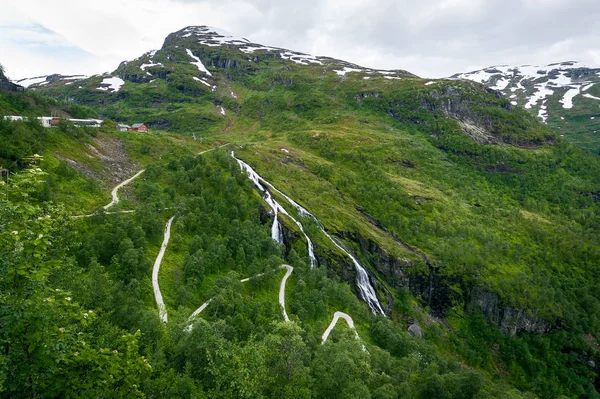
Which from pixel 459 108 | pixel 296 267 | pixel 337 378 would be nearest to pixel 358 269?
pixel 296 267

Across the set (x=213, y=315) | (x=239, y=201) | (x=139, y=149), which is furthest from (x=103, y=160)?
(x=213, y=315)

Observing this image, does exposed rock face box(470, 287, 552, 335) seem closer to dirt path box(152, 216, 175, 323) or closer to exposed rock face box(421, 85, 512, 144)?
dirt path box(152, 216, 175, 323)

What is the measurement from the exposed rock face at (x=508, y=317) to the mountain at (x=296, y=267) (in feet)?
1.74

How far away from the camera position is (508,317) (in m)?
86.2

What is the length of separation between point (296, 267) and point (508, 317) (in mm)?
62228

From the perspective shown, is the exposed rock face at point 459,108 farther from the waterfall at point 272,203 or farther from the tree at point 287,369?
the tree at point 287,369

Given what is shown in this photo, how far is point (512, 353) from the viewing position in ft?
265

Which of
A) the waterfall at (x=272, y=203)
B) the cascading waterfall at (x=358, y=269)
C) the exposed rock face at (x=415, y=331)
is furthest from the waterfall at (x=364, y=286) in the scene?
the waterfall at (x=272, y=203)

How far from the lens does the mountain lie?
39.8 feet

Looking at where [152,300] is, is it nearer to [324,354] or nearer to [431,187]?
[324,354]

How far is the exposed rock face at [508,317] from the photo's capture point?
85.6 metres

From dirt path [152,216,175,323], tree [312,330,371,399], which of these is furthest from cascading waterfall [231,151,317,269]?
tree [312,330,371,399]

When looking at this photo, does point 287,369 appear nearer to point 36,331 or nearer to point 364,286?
point 36,331

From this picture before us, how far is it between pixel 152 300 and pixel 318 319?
2928 cm
